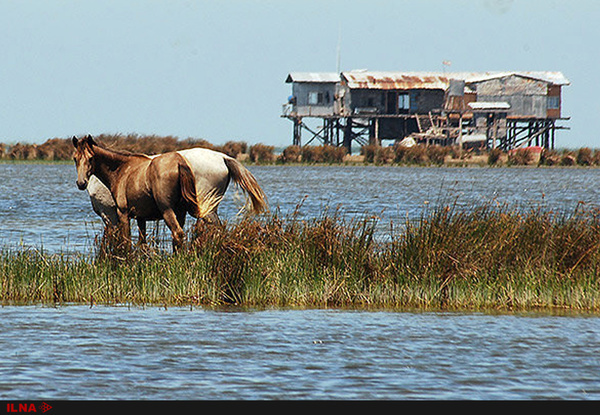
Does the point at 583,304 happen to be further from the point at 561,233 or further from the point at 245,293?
the point at 245,293

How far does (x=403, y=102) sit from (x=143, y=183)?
8151cm

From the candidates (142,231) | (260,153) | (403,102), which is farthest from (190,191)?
(403,102)

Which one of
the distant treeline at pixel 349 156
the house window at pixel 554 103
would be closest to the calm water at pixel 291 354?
the distant treeline at pixel 349 156

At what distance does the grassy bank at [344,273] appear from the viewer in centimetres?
1400

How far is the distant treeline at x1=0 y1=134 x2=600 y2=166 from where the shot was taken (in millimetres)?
88938

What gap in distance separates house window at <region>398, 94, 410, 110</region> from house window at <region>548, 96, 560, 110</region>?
14.5 meters

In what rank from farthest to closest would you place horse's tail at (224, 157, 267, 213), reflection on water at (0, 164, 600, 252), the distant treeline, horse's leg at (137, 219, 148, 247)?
the distant treeline
reflection on water at (0, 164, 600, 252)
horse's tail at (224, 157, 267, 213)
horse's leg at (137, 219, 148, 247)

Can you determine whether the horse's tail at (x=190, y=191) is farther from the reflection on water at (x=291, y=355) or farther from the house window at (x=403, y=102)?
the house window at (x=403, y=102)

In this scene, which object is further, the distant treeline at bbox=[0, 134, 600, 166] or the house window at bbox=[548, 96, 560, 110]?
the house window at bbox=[548, 96, 560, 110]
